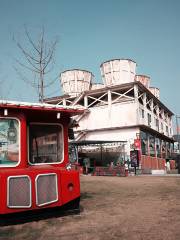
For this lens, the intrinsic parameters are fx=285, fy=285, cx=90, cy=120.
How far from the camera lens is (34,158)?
293 inches

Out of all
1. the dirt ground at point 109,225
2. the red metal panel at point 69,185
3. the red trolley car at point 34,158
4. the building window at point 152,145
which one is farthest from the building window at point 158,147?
the red metal panel at point 69,185

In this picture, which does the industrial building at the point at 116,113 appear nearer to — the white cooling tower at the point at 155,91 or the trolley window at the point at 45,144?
the white cooling tower at the point at 155,91

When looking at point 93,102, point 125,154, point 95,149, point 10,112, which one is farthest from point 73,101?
point 10,112

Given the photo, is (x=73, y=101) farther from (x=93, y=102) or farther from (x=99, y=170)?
(x=99, y=170)

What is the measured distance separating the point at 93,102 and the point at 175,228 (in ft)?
108

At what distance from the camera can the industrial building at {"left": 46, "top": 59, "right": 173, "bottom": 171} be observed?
34.4 m

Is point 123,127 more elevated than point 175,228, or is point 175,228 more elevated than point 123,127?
point 123,127

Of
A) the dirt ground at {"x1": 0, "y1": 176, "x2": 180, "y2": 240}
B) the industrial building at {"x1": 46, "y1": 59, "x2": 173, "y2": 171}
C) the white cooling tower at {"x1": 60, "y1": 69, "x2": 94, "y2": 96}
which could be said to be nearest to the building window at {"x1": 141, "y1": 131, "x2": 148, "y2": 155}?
the industrial building at {"x1": 46, "y1": 59, "x2": 173, "y2": 171}

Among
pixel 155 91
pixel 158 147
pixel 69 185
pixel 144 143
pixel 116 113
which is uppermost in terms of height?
pixel 155 91

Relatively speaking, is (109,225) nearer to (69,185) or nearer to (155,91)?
(69,185)

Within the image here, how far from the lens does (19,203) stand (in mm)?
6266

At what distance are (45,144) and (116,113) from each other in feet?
94.6

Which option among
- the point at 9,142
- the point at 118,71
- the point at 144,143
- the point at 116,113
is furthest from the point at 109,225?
the point at 118,71

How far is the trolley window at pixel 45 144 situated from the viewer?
7.48m
